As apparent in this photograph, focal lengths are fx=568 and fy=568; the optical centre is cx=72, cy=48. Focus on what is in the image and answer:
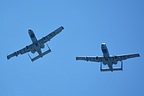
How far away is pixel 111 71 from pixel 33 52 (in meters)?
16.0

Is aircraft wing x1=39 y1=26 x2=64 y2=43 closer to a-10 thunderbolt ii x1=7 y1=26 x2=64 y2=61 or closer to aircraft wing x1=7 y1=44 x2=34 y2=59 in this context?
a-10 thunderbolt ii x1=7 y1=26 x2=64 y2=61

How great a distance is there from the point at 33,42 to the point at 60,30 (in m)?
5.81

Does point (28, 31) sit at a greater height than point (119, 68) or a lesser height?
greater

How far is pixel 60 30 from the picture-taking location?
4402 inches

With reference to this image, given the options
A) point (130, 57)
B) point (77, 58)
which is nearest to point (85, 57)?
point (77, 58)

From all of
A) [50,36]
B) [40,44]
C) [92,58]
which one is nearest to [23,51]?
[40,44]

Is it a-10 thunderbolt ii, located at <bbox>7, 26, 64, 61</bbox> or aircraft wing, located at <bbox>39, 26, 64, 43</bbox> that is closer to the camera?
a-10 thunderbolt ii, located at <bbox>7, 26, 64, 61</bbox>

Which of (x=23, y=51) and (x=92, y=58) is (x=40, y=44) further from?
(x=92, y=58)

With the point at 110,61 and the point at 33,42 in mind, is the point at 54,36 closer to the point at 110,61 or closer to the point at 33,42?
the point at 33,42

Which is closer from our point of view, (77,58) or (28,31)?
(28,31)

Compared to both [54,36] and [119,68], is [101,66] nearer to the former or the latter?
[119,68]

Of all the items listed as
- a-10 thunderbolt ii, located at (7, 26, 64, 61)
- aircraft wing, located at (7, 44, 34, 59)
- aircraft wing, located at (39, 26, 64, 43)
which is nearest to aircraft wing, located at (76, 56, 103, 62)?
a-10 thunderbolt ii, located at (7, 26, 64, 61)

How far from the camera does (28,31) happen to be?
10956 centimetres

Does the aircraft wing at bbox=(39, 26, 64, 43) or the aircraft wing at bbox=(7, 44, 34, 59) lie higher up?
the aircraft wing at bbox=(39, 26, 64, 43)
